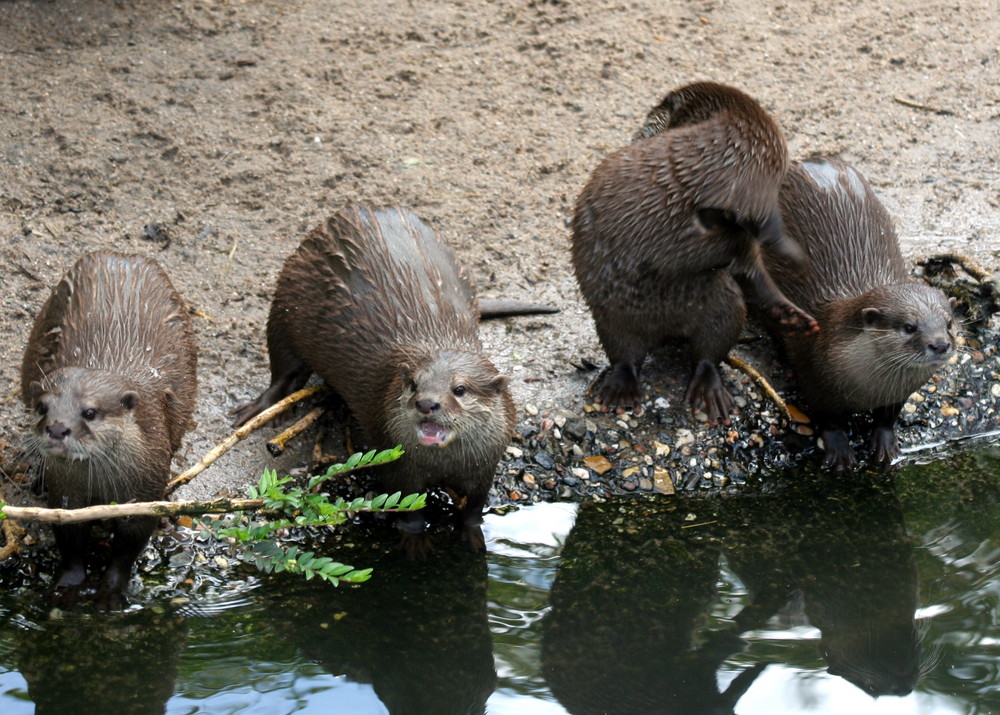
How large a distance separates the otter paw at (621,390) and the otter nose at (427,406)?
3.44 ft

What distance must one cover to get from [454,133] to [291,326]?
6.04ft

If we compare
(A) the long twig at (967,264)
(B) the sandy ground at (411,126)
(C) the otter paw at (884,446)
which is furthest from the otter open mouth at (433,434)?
(A) the long twig at (967,264)

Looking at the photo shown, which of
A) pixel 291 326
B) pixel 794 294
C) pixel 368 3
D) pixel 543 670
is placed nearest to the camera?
pixel 543 670

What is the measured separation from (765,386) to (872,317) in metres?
0.45

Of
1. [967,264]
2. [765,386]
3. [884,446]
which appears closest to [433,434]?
[765,386]

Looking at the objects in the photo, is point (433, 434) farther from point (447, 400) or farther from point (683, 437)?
point (683, 437)

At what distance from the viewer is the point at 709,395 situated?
3.92 metres

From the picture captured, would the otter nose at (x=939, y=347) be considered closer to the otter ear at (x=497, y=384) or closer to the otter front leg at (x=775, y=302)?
the otter front leg at (x=775, y=302)

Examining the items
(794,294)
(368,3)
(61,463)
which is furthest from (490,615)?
(368,3)

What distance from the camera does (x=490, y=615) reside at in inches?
121

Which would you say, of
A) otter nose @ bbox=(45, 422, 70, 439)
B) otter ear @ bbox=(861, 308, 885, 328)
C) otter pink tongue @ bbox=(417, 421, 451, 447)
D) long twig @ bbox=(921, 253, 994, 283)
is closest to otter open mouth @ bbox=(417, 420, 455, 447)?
otter pink tongue @ bbox=(417, 421, 451, 447)

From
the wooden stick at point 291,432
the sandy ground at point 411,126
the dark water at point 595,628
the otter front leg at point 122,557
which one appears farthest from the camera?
the sandy ground at point 411,126

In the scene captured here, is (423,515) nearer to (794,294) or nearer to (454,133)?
(794,294)

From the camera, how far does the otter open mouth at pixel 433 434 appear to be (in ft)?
9.85
